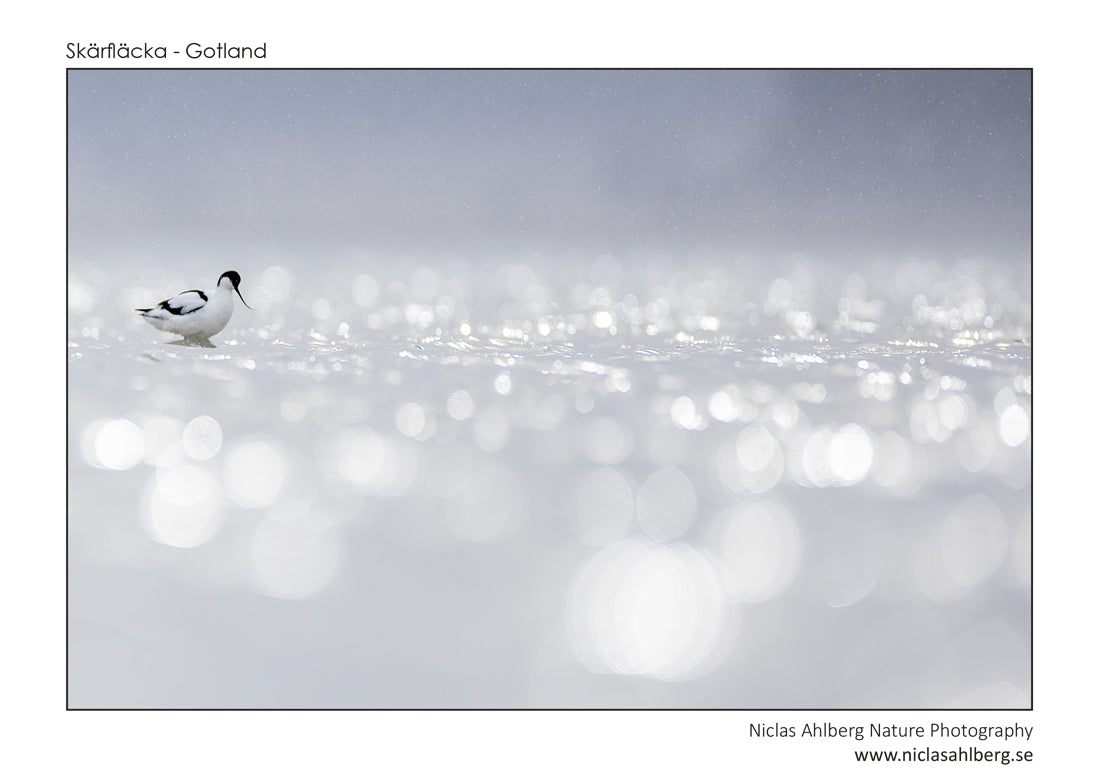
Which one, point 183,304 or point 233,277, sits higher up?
point 233,277

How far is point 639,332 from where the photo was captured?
4.47 meters

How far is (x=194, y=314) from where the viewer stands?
3.67 meters

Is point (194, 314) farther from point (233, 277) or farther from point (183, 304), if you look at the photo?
point (233, 277)

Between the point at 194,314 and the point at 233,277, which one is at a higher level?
the point at 233,277

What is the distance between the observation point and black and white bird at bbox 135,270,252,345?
12.1 feet

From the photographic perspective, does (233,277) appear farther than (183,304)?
Yes

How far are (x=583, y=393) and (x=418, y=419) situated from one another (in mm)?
635

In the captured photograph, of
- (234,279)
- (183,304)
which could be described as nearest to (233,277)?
(234,279)

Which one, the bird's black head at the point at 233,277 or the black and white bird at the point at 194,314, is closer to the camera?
the black and white bird at the point at 194,314

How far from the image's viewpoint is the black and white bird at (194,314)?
3.68 meters

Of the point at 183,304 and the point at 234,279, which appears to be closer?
the point at 183,304

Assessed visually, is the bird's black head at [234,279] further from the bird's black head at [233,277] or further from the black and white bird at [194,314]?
the black and white bird at [194,314]

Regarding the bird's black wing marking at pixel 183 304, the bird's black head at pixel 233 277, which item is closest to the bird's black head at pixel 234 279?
the bird's black head at pixel 233 277

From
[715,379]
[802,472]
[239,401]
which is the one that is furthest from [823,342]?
[239,401]
